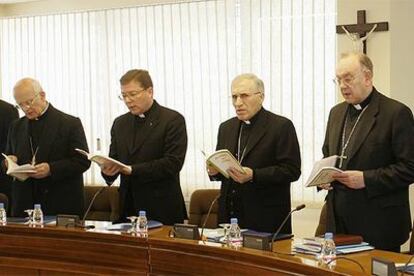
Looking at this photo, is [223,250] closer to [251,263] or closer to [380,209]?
[251,263]

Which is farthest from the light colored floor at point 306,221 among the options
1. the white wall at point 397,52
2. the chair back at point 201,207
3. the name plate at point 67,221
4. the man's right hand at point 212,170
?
the name plate at point 67,221

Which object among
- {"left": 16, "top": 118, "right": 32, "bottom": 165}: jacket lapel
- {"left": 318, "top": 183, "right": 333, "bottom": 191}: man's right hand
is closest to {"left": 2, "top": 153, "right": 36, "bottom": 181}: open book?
{"left": 16, "top": 118, "right": 32, "bottom": 165}: jacket lapel

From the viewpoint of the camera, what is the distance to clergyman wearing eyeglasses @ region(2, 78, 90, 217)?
4.74 meters

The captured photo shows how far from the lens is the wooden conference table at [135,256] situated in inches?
119

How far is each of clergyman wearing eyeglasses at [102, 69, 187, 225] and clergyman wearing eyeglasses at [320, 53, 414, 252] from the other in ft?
3.22

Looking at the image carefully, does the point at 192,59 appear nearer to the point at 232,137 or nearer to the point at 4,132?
the point at 4,132

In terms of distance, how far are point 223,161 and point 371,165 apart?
0.71 m

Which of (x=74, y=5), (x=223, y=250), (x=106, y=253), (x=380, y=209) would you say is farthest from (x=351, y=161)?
(x=74, y=5)

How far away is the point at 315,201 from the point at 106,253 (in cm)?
267

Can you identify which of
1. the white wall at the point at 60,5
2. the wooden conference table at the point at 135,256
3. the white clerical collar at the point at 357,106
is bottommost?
the wooden conference table at the point at 135,256

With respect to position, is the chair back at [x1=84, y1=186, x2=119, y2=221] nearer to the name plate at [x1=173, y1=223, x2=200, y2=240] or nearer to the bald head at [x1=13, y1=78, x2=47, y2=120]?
the bald head at [x1=13, y1=78, x2=47, y2=120]

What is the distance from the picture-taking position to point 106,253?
3699 mm

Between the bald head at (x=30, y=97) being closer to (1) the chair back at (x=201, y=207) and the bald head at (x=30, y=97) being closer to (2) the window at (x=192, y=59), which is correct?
(1) the chair back at (x=201, y=207)

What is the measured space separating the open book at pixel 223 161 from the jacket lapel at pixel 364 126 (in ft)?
1.81
